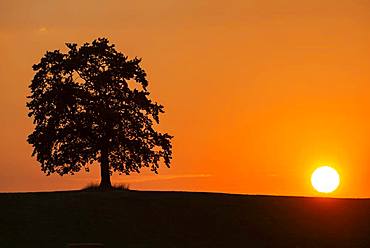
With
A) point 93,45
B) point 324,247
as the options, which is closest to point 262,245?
point 324,247

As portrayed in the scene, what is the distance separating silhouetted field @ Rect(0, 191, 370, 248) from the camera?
4922 centimetres

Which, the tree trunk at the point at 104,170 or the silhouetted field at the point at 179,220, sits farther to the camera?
the tree trunk at the point at 104,170

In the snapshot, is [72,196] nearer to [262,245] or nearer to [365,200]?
[262,245]

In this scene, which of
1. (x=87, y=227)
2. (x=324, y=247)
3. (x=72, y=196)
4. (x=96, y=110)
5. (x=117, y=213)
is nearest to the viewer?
(x=324, y=247)

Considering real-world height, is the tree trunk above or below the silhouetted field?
above

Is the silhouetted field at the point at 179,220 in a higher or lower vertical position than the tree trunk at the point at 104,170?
lower

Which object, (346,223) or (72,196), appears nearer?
(346,223)

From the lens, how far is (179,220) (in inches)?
2147

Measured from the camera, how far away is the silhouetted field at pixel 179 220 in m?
49.2

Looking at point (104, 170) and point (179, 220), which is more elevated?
point (104, 170)

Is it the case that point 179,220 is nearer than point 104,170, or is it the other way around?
point 179,220

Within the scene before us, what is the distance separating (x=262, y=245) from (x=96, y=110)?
23556mm

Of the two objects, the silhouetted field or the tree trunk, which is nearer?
the silhouetted field

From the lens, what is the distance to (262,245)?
48812mm
